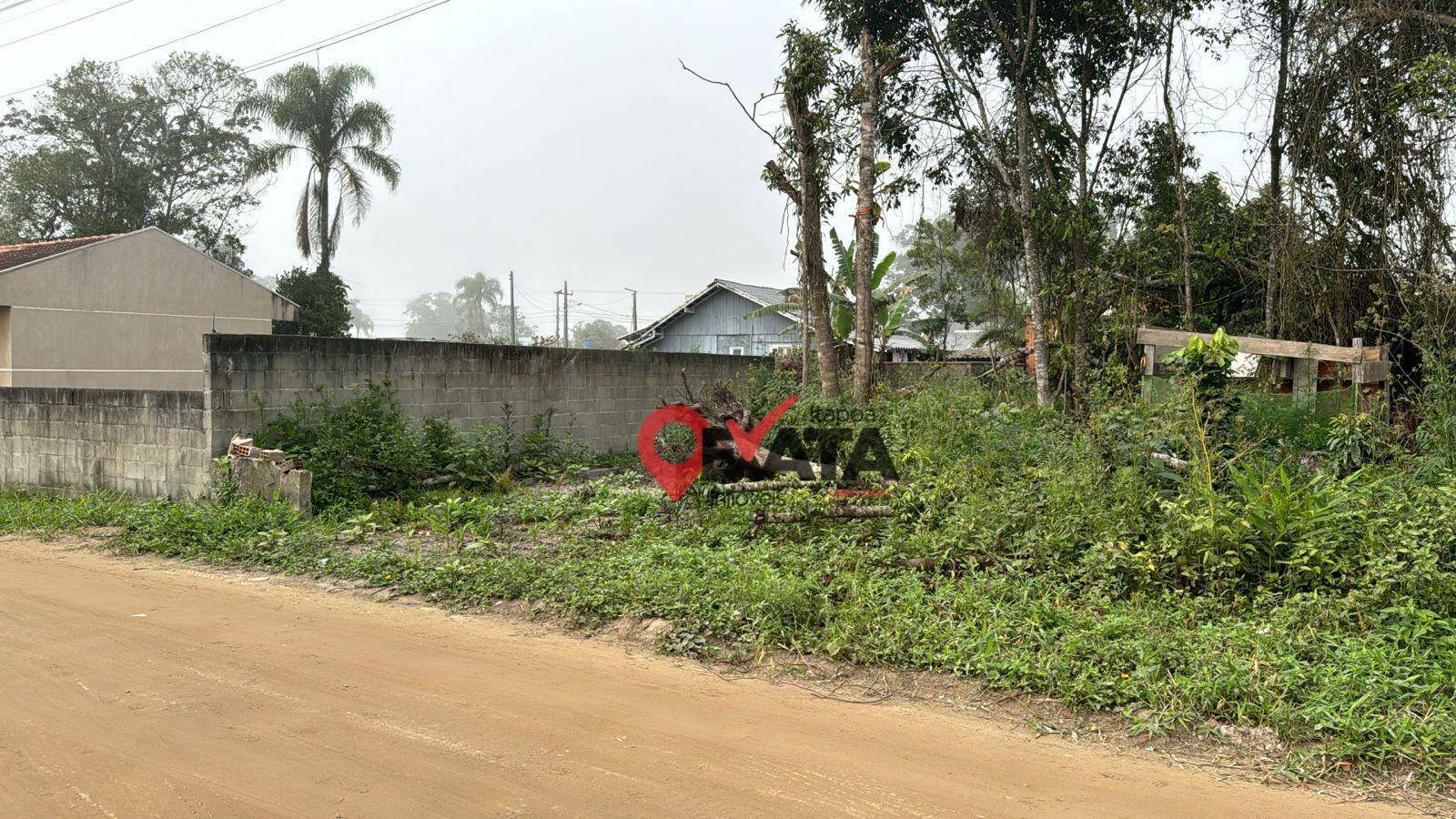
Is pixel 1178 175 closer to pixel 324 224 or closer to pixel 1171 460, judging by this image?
pixel 1171 460

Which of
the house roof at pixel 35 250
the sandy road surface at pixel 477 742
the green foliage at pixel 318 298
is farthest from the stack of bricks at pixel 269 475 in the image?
the green foliage at pixel 318 298

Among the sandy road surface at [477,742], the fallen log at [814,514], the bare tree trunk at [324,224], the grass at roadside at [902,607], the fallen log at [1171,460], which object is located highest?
the bare tree trunk at [324,224]

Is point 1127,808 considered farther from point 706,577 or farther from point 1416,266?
point 1416,266

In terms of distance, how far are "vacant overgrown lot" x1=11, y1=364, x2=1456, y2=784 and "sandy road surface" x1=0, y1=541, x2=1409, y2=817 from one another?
549 millimetres

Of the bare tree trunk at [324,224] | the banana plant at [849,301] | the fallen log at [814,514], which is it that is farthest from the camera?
the bare tree trunk at [324,224]

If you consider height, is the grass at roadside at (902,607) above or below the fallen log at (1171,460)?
below

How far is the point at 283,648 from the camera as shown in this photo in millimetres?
5090

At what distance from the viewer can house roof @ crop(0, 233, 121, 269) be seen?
1833 cm

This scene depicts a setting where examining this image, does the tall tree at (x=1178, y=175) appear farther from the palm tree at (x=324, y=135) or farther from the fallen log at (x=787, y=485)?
the palm tree at (x=324, y=135)

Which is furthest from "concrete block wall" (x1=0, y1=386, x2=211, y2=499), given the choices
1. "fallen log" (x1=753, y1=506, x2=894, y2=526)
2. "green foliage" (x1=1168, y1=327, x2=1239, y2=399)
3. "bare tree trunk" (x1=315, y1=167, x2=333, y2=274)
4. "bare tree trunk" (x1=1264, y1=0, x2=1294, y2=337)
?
"bare tree trunk" (x1=315, y1=167, x2=333, y2=274)

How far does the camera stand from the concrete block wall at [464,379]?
30.2 ft

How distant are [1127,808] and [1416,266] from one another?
30.1 ft

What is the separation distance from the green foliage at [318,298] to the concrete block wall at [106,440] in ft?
50.6

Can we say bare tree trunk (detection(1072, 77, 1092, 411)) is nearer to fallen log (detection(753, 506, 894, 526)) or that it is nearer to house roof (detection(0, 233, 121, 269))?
fallen log (detection(753, 506, 894, 526))
